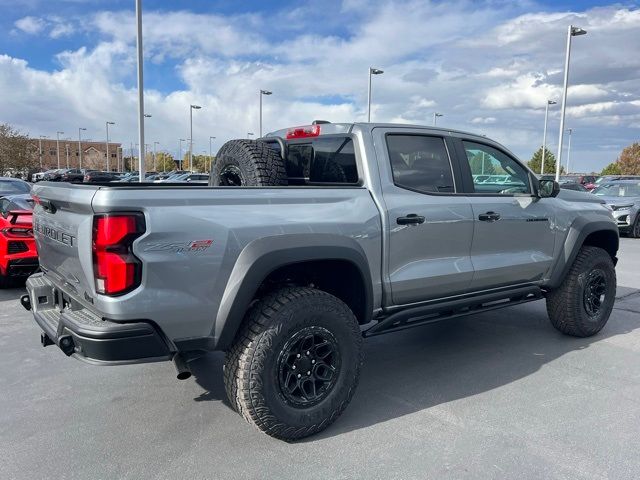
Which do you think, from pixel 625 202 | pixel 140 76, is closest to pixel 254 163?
pixel 140 76

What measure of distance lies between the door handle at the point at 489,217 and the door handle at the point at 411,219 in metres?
0.68

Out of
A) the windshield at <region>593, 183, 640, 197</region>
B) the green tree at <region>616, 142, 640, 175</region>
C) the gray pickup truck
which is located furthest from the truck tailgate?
the green tree at <region>616, 142, 640, 175</region>

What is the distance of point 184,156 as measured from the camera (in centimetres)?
10075

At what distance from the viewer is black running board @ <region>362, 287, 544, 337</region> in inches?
145

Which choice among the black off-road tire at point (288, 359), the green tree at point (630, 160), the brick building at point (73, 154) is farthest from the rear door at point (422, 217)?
the brick building at point (73, 154)

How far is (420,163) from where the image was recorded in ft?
13.1

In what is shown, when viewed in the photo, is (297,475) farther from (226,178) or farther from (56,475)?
(226,178)

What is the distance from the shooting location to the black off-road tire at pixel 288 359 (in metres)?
2.99

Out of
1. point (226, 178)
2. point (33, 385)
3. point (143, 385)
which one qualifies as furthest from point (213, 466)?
point (226, 178)

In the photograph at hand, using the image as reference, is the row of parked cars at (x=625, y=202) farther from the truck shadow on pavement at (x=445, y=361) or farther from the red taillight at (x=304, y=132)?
the red taillight at (x=304, y=132)

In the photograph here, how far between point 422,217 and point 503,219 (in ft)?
3.30

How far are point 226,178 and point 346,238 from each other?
4.75ft

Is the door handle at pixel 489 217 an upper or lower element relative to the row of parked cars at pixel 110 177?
lower

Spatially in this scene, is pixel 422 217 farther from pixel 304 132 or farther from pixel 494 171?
pixel 494 171
